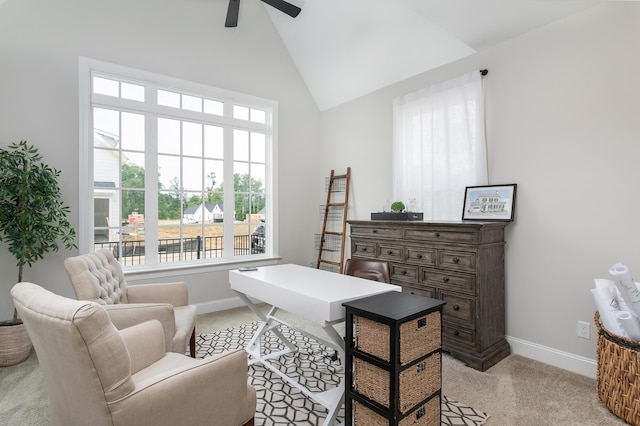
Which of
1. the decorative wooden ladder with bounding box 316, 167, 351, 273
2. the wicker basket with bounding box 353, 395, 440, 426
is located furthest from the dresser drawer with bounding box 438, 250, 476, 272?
the decorative wooden ladder with bounding box 316, 167, 351, 273

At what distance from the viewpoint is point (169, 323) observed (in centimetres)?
212

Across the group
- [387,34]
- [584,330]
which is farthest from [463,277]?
[387,34]

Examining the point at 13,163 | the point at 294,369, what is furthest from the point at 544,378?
the point at 13,163

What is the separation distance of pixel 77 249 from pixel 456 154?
387 cm

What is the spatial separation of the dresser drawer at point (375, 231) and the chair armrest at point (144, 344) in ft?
7.23

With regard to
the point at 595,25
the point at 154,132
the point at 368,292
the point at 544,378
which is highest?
the point at 595,25

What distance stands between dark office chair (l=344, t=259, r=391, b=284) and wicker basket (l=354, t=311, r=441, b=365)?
4.00 feet

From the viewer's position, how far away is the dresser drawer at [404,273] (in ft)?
10.1

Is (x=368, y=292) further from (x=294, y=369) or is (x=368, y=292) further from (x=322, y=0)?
(x=322, y=0)

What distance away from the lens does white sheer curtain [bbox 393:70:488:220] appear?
3.13 m

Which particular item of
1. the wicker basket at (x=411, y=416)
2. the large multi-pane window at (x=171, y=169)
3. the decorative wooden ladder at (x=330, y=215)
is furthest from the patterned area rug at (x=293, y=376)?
the decorative wooden ladder at (x=330, y=215)

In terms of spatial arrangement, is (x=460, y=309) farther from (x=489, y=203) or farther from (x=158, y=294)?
(x=158, y=294)

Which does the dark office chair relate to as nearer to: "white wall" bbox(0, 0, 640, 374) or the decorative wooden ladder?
"white wall" bbox(0, 0, 640, 374)

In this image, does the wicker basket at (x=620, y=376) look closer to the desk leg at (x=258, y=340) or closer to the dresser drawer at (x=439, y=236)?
the dresser drawer at (x=439, y=236)
